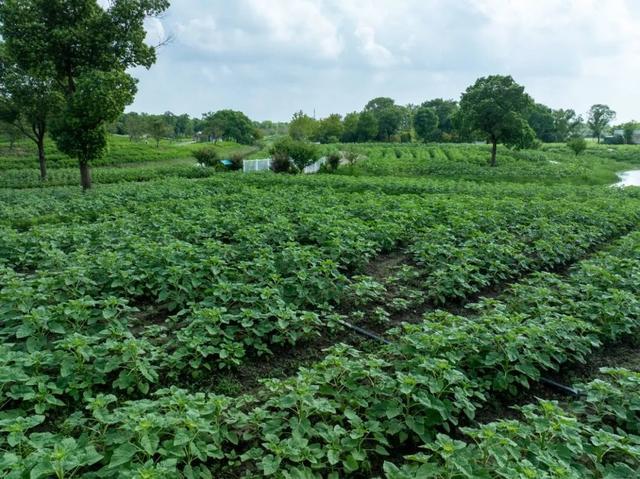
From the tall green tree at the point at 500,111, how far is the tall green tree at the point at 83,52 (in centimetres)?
1964

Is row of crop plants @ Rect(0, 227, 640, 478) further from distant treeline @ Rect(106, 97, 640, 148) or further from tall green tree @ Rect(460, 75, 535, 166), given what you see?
distant treeline @ Rect(106, 97, 640, 148)

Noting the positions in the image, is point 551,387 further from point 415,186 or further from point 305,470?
point 415,186

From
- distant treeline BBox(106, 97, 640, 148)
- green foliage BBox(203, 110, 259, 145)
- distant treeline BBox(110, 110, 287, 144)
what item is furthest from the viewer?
green foliage BBox(203, 110, 259, 145)

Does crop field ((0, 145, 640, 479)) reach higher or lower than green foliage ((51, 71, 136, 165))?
lower

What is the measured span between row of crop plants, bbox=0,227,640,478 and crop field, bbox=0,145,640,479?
0.06 feet

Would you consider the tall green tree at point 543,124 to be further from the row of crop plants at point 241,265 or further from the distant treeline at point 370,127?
the row of crop plants at point 241,265

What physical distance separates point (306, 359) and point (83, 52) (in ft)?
54.1

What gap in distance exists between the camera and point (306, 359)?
15.6 feet

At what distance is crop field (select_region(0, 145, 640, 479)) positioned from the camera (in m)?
2.92

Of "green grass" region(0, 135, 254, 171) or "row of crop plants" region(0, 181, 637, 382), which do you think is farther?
"green grass" region(0, 135, 254, 171)

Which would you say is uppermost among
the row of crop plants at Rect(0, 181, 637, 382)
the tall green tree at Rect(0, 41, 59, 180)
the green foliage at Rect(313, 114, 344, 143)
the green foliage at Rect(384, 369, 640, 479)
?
the green foliage at Rect(313, 114, 344, 143)

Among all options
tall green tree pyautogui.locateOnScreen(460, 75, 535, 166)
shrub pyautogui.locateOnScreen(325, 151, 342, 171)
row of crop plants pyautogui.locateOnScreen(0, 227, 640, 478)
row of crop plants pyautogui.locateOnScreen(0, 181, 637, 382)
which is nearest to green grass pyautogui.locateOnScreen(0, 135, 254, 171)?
shrub pyautogui.locateOnScreen(325, 151, 342, 171)

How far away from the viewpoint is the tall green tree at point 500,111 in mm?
27312

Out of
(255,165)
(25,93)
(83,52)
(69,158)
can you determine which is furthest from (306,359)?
(69,158)
